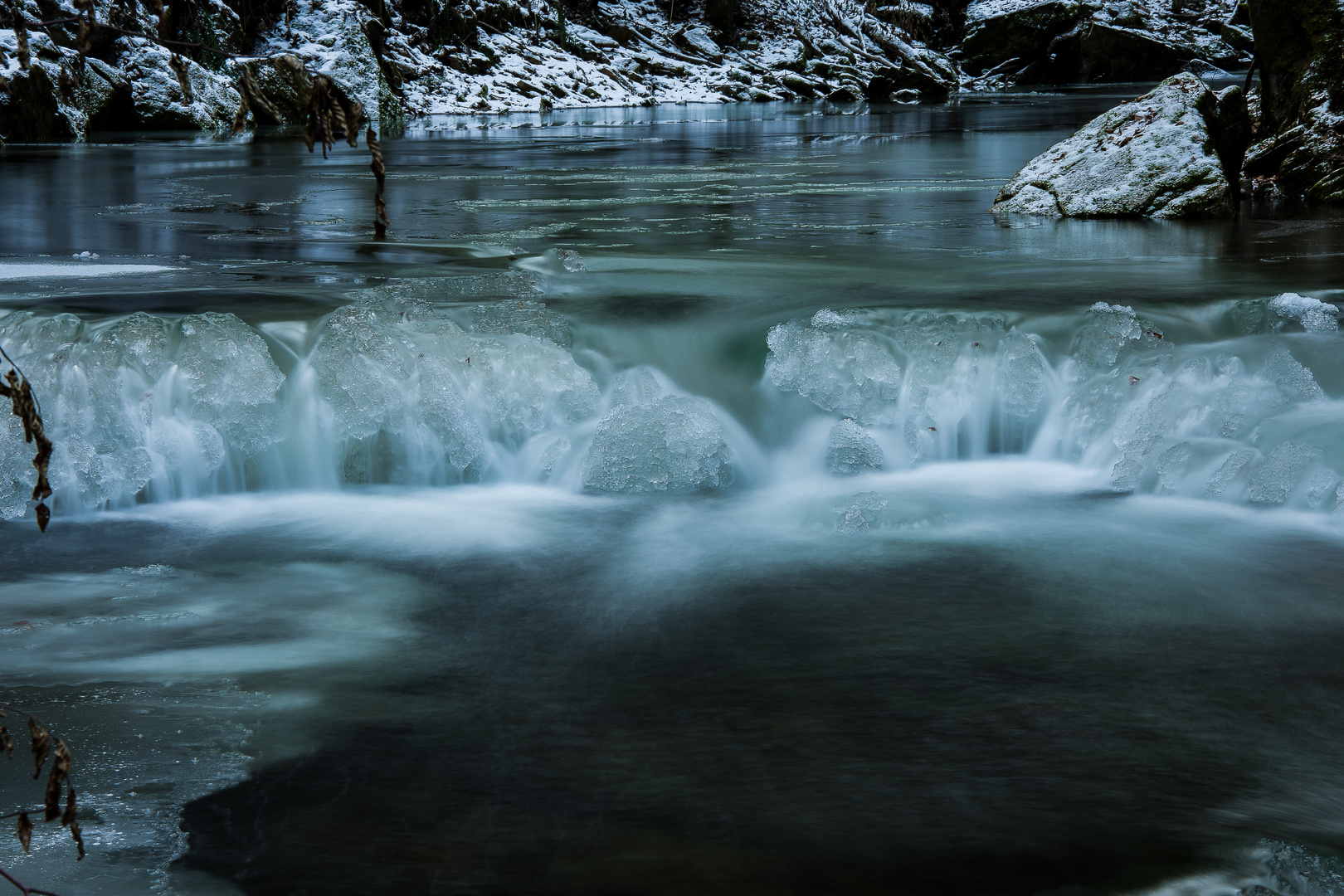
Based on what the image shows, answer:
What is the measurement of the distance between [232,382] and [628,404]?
1.78 metres

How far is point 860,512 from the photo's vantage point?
4.80 metres

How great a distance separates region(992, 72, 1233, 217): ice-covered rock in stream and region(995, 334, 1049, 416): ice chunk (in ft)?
15.7

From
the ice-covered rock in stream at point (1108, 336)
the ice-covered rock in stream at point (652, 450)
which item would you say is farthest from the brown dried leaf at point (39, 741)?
the ice-covered rock in stream at point (1108, 336)

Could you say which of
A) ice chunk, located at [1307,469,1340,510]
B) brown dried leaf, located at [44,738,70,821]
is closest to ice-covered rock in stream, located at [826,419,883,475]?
ice chunk, located at [1307,469,1340,510]

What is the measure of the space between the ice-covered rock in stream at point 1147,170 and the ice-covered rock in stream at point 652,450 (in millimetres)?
5931

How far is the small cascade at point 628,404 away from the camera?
16.9 ft

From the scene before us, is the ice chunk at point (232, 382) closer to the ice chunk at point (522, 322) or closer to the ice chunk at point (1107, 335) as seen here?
the ice chunk at point (522, 322)

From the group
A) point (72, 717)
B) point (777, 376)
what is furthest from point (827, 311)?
point (72, 717)

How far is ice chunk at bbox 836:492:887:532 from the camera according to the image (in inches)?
187

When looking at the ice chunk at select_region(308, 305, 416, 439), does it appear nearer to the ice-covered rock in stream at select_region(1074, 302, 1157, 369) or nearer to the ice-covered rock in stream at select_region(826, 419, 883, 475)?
the ice-covered rock in stream at select_region(826, 419, 883, 475)

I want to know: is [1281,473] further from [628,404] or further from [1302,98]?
[1302,98]

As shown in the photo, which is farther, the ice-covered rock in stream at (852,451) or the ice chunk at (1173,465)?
the ice-covered rock in stream at (852,451)

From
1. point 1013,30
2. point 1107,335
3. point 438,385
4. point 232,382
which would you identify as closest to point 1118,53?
point 1013,30

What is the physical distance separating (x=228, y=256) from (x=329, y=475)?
3031 mm
